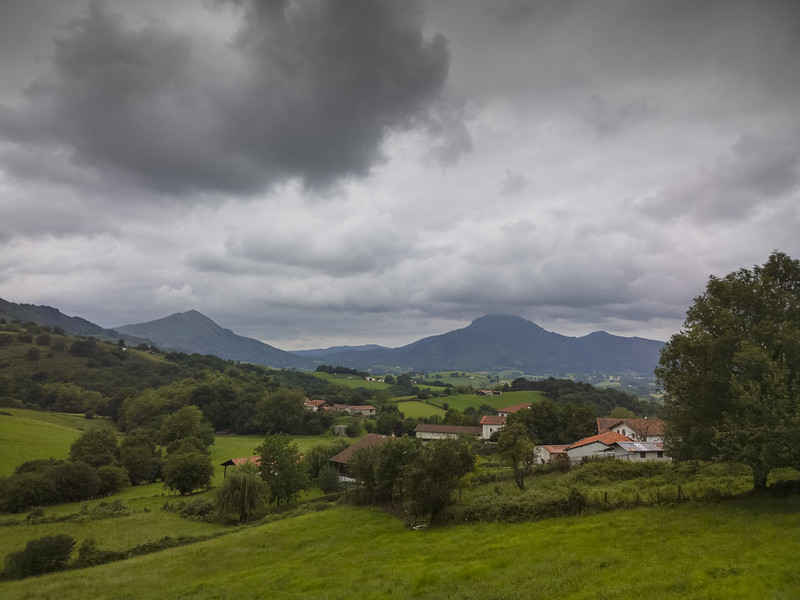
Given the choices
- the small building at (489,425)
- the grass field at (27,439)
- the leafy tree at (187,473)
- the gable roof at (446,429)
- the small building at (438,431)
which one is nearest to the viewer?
the leafy tree at (187,473)

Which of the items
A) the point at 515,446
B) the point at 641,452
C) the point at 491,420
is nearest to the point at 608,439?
the point at 641,452

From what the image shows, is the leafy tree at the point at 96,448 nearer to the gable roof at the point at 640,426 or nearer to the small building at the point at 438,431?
the small building at the point at 438,431

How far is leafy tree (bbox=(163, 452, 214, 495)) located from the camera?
189 ft

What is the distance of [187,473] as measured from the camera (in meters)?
57.8

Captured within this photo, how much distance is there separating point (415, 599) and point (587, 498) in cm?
1402

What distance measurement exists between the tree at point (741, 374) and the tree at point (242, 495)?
37.7 meters

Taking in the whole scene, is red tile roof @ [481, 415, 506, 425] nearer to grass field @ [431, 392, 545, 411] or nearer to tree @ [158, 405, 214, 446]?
grass field @ [431, 392, 545, 411]

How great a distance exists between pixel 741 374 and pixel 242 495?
43156mm

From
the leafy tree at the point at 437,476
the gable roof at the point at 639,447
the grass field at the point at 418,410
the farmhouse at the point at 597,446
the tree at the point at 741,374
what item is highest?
the tree at the point at 741,374

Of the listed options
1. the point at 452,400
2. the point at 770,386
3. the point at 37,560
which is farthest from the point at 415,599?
the point at 452,400

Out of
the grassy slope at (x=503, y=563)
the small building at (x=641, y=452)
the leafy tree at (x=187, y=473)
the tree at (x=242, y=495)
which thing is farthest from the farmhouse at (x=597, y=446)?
the leafy tree at (x=187, y=473)

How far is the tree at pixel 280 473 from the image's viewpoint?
1858 inches

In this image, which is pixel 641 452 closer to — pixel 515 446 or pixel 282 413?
pixel 515 446

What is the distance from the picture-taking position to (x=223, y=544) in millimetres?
31328
